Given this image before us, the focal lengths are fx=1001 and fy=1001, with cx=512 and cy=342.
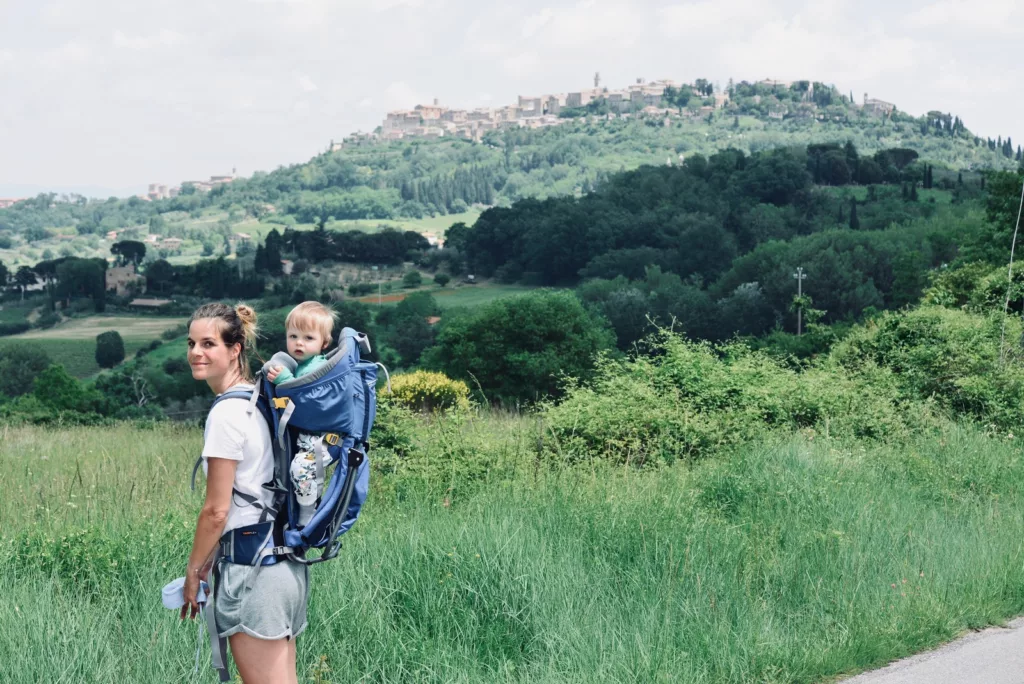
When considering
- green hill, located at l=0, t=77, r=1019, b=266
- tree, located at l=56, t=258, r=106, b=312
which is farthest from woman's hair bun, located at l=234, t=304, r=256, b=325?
green hill, located at l=0, t=77, r=1019, b=266

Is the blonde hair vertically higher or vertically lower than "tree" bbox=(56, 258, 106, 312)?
higher

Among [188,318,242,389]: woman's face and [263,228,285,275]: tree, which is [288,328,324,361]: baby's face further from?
[263,228,285,275]: tree

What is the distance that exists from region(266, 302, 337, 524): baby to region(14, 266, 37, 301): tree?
453ft

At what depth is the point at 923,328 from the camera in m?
16.4

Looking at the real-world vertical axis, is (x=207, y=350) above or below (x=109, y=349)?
above

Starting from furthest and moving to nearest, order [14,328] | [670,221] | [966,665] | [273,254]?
Result: [273,254] → [14,328] → [670,221] → [966,665]

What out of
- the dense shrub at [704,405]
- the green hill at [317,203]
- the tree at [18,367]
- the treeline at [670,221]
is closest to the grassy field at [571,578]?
the dense shrub at [704,405]

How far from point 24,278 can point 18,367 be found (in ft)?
149

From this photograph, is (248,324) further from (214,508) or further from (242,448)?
(214,508)

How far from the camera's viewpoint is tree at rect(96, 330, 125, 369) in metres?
96.9

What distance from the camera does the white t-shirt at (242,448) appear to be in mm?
3154

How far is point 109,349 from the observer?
99.4m

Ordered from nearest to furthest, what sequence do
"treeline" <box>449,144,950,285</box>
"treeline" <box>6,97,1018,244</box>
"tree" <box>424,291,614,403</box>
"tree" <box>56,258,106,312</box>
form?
1. "tree" <box>424,291,614,403</box>
2. "treeline" <box>449,144,950,285</box>
3. "tree" <box>56,258,106,312</box>
4. "treeline" <box>6,97,1018,244</box>

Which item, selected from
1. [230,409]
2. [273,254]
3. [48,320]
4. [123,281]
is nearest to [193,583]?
[230,409]
